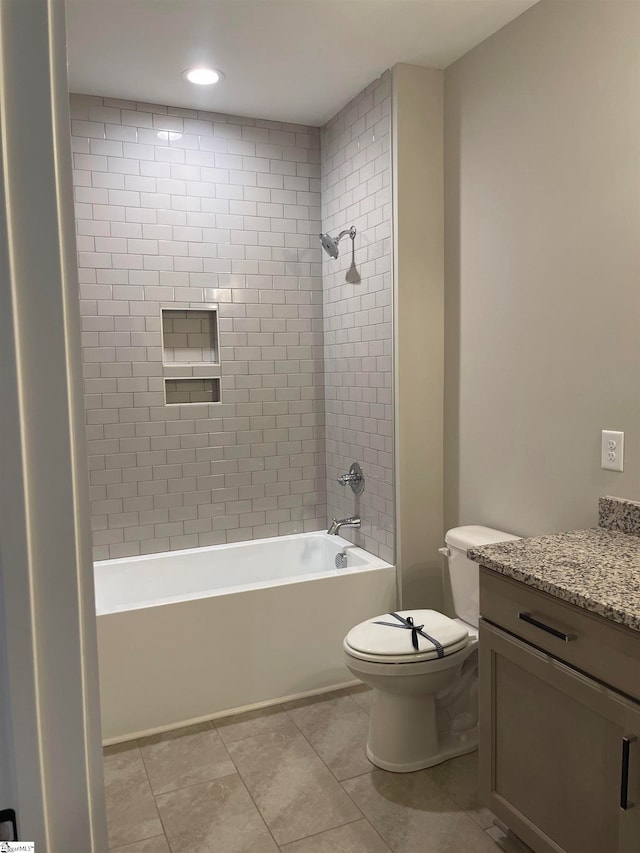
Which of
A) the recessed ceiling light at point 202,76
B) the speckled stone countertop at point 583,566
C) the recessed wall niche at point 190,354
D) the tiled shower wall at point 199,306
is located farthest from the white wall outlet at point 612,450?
the recessed ceiling light at point 202,76

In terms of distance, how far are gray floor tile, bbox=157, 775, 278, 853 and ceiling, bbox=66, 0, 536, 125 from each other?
2771mm

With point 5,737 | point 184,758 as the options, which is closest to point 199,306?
point 184,758

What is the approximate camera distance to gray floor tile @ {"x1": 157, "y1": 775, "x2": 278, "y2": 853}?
2062 millimetres

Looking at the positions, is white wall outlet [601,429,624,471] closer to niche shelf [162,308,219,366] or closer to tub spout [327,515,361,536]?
tub spout [327,515,361,536]

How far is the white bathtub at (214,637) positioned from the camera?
2.70m

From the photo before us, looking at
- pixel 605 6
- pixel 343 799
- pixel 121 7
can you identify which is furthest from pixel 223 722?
pixel 605 6

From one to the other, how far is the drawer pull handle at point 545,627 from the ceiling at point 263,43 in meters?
2.13

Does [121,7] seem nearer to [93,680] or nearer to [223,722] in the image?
[93,680]

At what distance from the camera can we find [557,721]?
1.71 metres

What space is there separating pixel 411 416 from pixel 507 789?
1.60m

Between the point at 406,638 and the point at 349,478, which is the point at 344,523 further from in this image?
the point at 406,638

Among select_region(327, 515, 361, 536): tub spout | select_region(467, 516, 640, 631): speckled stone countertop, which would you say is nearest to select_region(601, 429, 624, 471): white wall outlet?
select_region(467, 516, 640, 631): speckled stone countertop

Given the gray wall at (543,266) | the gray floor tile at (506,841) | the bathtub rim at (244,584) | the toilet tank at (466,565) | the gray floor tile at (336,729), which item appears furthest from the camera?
the bathtub rim at (244,584)

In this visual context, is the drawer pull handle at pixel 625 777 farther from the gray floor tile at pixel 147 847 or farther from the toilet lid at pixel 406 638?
A: the gray floor tile at pixel 147 847
